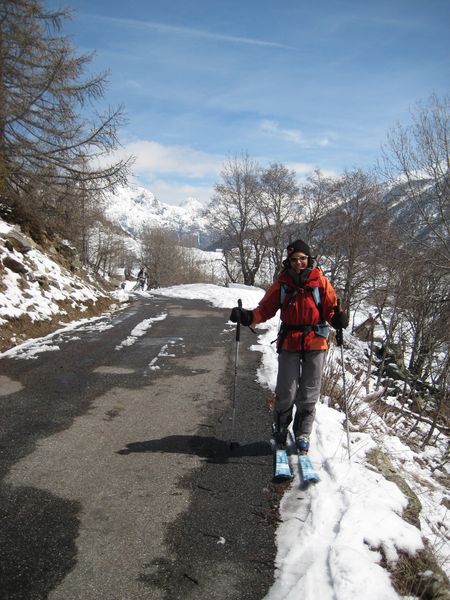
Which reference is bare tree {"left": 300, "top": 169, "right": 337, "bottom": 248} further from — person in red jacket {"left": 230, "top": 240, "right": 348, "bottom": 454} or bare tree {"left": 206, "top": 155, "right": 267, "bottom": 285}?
person in red jacket {"left": 230, "top": 240, "right": 348, "bottom": 454}

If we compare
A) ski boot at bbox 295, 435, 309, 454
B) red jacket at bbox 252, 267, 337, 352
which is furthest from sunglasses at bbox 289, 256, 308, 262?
ski boot at bbox 295, 435, 309, 454

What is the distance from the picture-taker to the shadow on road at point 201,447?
175 inches

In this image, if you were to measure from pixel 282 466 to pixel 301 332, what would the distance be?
52.3 inches

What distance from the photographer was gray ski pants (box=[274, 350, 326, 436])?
14.4ft

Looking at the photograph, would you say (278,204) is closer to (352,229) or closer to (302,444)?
(352,229)

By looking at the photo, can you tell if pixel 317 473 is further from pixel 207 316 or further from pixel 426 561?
pixel 207 316

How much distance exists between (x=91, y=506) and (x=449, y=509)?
167 inches

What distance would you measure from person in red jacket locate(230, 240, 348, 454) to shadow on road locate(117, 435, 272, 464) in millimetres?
368

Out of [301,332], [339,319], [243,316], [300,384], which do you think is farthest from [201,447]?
[339,319]

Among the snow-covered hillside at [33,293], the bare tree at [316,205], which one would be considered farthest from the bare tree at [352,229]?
the snow-covered hillside at [33,293]

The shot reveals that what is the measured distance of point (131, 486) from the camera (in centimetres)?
374

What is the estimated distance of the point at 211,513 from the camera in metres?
3.44

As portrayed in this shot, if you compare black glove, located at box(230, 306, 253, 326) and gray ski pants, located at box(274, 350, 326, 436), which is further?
black glove, located at box(230, 306, 253, 326)

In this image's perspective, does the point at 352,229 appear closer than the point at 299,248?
No
